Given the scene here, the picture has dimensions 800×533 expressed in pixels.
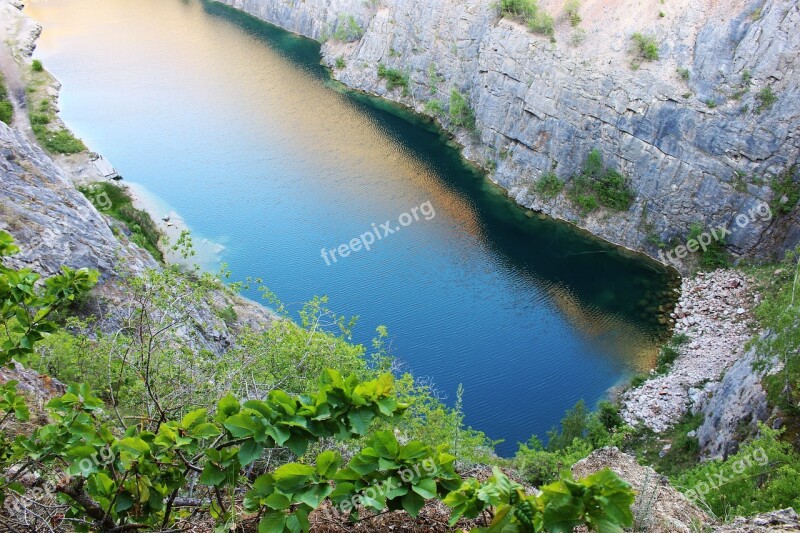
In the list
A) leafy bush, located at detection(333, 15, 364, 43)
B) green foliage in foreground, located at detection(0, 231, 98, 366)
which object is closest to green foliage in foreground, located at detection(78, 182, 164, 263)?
green foliage in foreground, located at detection(0, 231, 98, 366)

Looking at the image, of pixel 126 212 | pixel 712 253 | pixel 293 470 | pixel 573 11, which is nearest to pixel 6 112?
pixel 126 212

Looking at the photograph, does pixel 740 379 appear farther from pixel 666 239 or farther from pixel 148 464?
pixel 148 464

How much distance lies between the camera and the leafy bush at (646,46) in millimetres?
35750

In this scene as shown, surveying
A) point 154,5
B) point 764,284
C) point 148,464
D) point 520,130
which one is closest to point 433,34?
point 520,130

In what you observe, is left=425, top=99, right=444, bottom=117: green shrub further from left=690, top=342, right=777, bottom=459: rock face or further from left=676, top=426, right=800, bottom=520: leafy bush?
left=676, top=426, right=800, bottom=520: leafy bush

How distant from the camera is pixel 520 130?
40.5m

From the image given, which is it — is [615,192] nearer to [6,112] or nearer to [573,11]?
[573,11]

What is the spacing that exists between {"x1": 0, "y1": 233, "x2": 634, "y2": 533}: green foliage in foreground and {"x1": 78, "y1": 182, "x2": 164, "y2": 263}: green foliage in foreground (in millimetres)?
25391

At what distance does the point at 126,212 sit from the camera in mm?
33938

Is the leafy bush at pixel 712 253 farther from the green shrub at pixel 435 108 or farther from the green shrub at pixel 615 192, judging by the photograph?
the green shrub at pixel 435 108

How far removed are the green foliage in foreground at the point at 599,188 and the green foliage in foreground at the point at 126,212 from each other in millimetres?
22488

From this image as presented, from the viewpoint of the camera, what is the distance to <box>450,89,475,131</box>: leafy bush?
44.2 meters

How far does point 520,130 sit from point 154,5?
145 feet

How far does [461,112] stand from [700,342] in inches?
911
